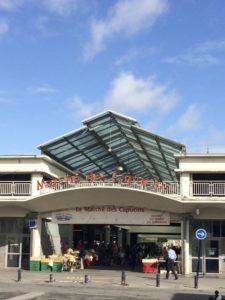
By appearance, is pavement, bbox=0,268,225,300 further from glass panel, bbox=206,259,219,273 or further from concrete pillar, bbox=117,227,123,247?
concrete pillar, bbox=117,227,123,247

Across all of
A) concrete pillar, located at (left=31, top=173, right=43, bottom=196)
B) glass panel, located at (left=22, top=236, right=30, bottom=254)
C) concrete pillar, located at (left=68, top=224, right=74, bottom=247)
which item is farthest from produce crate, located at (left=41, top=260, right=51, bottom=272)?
concrete pillar, located at (left=68, top=224, right=74, bottom=247)

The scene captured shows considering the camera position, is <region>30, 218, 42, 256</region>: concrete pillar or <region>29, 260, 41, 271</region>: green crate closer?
<region>29, 260, 41, 271</region>: green crate

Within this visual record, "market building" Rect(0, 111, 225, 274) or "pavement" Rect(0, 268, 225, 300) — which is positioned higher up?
"market building" Rect(0, 111, 225, 274)

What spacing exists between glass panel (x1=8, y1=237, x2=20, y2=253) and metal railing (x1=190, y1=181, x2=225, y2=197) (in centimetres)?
1128

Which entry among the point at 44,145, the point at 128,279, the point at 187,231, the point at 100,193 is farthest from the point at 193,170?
the point at 44,145

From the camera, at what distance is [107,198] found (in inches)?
1179

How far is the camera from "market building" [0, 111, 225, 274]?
2925 centimetres

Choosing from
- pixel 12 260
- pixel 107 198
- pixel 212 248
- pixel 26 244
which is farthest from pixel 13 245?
pixel 212 248

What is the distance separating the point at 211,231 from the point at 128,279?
22.2ft

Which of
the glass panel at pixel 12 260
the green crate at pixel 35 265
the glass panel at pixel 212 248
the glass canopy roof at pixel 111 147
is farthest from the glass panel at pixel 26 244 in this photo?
the glass panel at pixel 212 248

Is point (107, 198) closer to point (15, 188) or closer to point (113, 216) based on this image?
point (113, 216)

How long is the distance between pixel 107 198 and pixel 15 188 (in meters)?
5.96

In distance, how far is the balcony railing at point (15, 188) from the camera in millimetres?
31703

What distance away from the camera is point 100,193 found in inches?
1156
